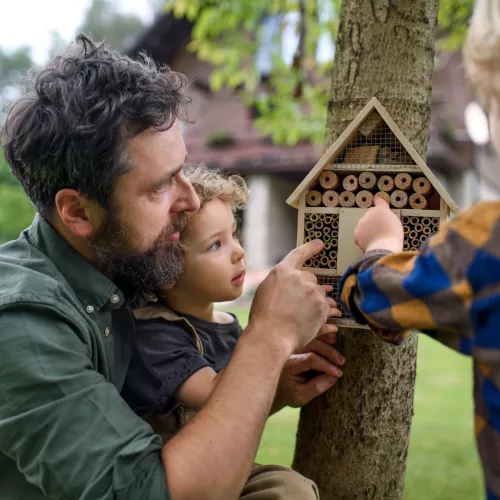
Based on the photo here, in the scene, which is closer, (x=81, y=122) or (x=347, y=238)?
(x=81, y=122)

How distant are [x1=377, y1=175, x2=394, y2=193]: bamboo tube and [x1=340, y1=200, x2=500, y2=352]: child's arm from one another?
0.42m

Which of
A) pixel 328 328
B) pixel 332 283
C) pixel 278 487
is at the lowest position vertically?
pixel 278 487

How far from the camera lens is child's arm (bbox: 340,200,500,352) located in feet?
4.28

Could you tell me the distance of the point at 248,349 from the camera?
5.67ft

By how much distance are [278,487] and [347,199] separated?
84cm

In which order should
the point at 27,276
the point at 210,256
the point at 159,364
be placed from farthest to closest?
the point at 210,256, the point at 159,364, the point at 27,276

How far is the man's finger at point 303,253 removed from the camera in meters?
1.93

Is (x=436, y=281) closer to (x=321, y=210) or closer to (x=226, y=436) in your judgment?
(x=226, y=436)

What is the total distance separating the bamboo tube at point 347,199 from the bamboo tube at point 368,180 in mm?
43

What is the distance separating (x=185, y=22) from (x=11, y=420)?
616 inches

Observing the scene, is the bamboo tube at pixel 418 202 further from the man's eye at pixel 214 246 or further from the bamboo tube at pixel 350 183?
the man's eye at pixel 214 246

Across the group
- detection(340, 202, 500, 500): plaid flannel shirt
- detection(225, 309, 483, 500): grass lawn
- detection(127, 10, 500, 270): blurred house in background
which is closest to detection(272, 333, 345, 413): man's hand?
detection(340, 202, 500, 500): plaid flannel shirt

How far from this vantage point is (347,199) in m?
2.01

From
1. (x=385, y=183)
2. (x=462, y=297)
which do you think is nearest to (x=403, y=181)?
(x=385, y=183)
